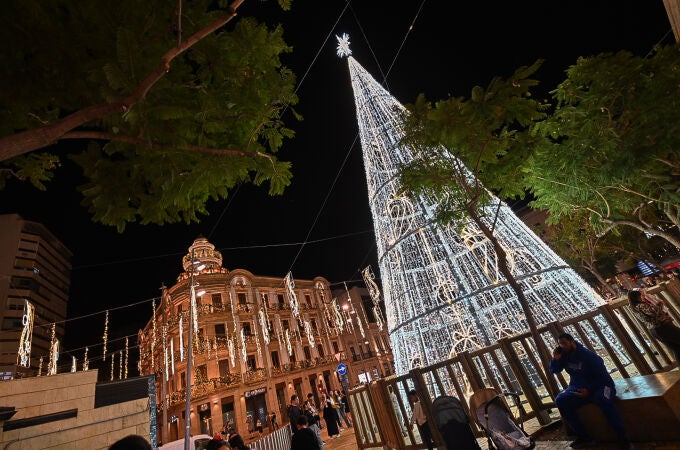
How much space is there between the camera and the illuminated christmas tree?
7484 millimetres

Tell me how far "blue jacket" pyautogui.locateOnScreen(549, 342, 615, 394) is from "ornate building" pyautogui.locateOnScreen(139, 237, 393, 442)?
65.7 ft

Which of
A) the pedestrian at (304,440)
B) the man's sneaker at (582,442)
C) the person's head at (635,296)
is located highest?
the person's head at (635,296)

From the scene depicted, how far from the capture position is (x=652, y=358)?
430cm

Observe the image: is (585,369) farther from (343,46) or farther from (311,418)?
(311,418)

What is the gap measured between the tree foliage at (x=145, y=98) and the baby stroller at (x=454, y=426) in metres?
3.62

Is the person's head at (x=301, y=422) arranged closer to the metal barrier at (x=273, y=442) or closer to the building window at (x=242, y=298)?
the metal barrier at (x=273, y=442)

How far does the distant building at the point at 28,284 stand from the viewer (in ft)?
116

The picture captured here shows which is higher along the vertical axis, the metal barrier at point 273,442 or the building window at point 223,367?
the building window at point 223,367

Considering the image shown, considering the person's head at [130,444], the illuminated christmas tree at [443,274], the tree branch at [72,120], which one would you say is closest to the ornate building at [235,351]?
the illuminated christmas tree at [443,274]

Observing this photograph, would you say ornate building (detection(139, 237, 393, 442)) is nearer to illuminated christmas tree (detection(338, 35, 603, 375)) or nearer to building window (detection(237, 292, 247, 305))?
building window (detection(237, 292, 247, 305))

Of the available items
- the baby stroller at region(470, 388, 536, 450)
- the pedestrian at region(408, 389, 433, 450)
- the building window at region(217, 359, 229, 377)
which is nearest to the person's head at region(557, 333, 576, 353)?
the baby stroller at region(470, 388, 536, 450)

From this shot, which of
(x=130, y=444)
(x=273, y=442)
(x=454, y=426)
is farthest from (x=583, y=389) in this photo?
(x=273, y=442)

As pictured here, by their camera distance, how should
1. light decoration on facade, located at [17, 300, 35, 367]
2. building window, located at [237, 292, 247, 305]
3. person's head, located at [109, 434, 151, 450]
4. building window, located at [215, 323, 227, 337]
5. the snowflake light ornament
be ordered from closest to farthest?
person's head, located at [109, 434, 151, 450] → the snowflake light ornament → light decoration on facade, located at [17, 300, 35, 367] → building window, located at [215, 323, 227, 337] → building window, located at [237, 292, 247, 305]

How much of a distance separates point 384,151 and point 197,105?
6.38 m
